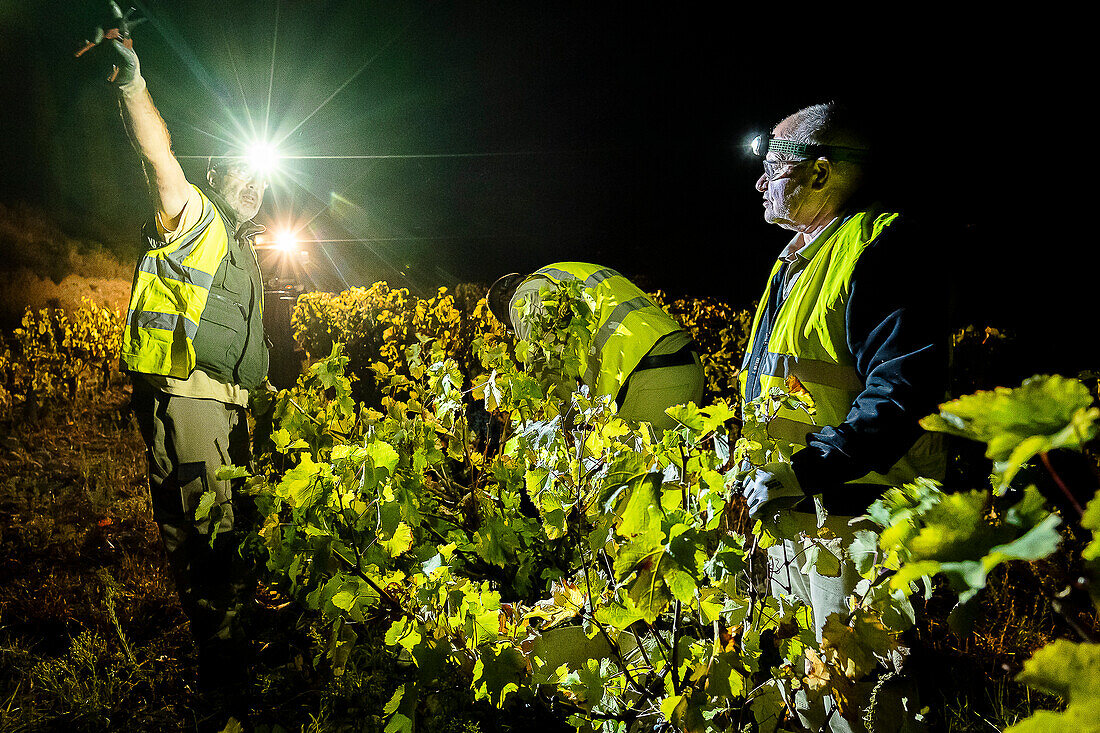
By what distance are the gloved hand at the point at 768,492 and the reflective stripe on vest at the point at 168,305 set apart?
7.31 ft

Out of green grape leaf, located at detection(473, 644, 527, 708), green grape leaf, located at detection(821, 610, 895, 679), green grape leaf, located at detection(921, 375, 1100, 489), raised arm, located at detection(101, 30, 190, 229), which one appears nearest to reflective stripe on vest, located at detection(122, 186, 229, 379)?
raised arm, located at detection(101, 30, 190, 229)

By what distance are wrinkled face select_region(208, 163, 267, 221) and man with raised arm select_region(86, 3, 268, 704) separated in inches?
9.5

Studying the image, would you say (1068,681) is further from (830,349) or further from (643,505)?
(830,349)

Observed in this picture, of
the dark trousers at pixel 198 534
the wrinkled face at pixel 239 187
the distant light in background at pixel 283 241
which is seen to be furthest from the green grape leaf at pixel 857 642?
the distant light in background at pixel 283 241

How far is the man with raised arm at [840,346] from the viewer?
121cm

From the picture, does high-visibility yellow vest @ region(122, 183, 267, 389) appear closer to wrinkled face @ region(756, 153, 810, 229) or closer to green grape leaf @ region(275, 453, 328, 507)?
green grape leaf @ region(275, 453, 328, 507)

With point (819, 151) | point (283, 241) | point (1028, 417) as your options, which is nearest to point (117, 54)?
point (819, 151)

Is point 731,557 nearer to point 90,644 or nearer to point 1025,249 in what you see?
point 90,644

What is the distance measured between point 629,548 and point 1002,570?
3.13 meters

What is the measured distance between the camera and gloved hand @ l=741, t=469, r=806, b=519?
35.6 inches

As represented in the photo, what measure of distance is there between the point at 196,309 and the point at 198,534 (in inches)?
35.5

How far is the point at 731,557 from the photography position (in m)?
0.85

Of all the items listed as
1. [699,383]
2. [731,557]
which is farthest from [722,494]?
[699,383]

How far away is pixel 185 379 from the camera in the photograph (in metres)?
2.35
